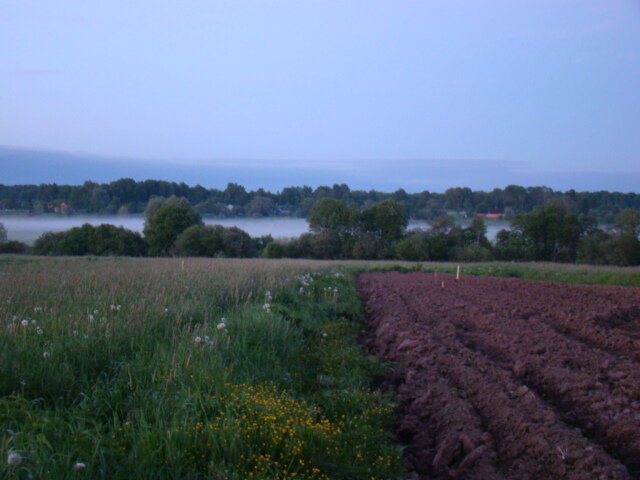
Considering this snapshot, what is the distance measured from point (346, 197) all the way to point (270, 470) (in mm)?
71567

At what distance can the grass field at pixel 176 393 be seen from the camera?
3.88m

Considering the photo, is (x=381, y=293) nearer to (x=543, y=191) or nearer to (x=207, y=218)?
(x=207, y=218)

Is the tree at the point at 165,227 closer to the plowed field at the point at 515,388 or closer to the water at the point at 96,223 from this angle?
the water at the point at 96,223

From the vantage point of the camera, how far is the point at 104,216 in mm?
47750

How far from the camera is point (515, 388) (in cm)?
618

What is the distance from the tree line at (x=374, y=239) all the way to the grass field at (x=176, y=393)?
38.9m

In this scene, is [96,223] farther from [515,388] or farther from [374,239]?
[515,388]

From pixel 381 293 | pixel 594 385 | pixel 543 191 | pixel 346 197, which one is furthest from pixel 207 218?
pixel 594 385

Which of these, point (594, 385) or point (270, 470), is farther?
point (594, 385)

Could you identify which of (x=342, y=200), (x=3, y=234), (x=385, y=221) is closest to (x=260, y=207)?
(x=342, y=200)

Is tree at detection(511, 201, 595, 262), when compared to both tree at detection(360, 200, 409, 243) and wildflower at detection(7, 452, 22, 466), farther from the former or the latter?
wildflower at detection(7, 452, 22, 466)

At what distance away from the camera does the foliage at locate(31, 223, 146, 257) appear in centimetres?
4678

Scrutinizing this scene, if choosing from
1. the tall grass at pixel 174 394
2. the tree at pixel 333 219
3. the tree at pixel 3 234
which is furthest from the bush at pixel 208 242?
the tall grass at pixel 174 394

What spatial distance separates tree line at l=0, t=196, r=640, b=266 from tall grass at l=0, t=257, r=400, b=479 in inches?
1530
